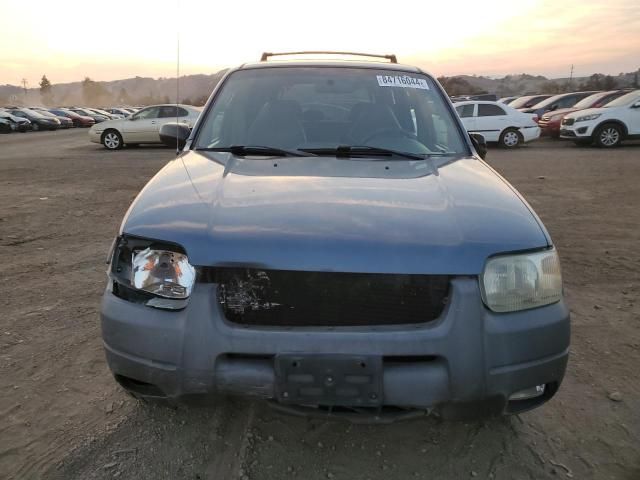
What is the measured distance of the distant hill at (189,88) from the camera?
59.6 m

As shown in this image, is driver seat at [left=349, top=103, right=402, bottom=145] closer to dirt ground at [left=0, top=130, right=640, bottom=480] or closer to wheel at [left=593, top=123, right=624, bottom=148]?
dirt ground at [left=0, top=130, right=640, bottom=480]

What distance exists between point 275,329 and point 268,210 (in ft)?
1.61

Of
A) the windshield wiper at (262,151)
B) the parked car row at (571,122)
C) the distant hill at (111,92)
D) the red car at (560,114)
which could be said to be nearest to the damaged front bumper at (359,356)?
the windshield wiper at (262,151)

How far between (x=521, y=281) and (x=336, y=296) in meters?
0.70

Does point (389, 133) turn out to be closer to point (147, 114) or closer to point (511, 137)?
point (511, 137)

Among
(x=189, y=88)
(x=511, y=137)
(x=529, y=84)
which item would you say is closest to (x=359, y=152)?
(x=511, y=137)

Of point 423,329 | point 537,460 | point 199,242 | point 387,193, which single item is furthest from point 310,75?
point 537,460

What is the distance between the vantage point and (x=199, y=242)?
193 centimetres

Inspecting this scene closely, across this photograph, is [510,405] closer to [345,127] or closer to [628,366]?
[628,366]

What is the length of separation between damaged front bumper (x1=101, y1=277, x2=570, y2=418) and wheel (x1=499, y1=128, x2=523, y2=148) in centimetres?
1564

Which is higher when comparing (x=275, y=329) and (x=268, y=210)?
(x=268, y=210)

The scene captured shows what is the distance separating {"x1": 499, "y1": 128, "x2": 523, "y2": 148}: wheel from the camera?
16328 millimetres

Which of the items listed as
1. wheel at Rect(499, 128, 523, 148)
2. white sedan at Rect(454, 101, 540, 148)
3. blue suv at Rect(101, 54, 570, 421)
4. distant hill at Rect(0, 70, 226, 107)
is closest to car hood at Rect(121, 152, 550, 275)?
blue suv at Rect(101, 54, 570, 421)

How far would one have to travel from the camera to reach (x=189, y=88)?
12731 centimetres
